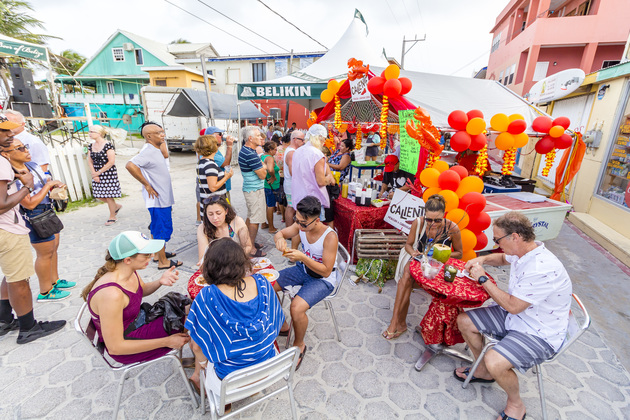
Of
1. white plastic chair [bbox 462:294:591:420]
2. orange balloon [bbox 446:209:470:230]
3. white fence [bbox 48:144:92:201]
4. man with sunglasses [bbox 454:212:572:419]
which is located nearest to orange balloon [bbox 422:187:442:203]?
orange balloon [bbox 446:209:470:230]

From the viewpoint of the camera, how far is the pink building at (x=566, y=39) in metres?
11.1

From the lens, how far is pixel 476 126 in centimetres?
345

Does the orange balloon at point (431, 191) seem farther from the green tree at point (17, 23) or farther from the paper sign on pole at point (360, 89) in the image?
the green tree at point (17, 23)

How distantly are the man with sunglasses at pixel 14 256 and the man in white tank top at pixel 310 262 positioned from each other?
7.06ft

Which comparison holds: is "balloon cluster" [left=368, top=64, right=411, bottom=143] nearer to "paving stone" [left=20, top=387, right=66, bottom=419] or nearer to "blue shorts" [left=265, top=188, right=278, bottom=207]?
"blue shorts" [left=265, top=188, right=278, bottom=207]

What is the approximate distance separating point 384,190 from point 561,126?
2763mm

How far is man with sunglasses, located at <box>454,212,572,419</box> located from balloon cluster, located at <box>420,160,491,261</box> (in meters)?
0.96

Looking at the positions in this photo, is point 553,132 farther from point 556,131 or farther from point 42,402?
point 42,402

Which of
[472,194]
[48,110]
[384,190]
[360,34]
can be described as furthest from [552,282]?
[48,110]

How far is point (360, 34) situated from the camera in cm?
846

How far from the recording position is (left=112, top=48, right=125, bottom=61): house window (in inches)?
877

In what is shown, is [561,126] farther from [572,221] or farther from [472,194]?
[572,221]

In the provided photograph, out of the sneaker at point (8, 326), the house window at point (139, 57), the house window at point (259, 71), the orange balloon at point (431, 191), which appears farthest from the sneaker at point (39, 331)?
the house window at point (139, 57)

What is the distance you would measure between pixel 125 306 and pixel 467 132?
12.7 feet
